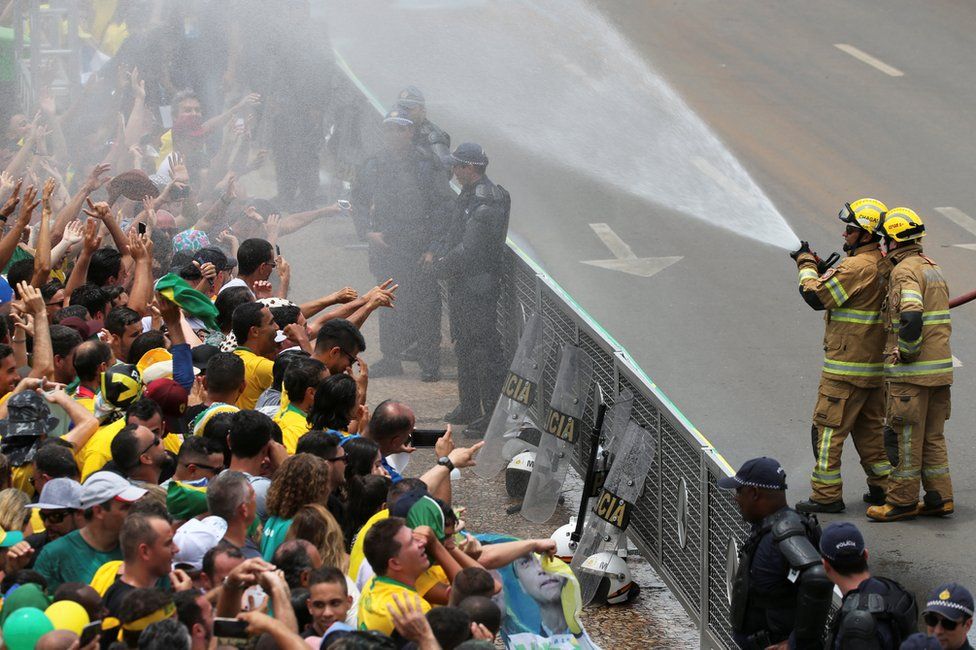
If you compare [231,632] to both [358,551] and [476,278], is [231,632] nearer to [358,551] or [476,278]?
[358,551]

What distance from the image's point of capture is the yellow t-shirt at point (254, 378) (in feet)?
23.0

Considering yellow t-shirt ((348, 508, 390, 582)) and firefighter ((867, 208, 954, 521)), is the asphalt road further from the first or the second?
yellow t-shirt ((348, 508, 390, 582))

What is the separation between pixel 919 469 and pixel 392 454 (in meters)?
3.15

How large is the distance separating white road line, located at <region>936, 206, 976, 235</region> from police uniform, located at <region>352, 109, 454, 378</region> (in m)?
5.53

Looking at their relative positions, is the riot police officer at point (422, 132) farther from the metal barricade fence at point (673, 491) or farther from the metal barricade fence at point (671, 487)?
the metal barricade fence at point (673, 491)

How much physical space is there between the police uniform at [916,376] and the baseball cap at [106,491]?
14.5 ft

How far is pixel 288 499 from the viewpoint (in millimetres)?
5273

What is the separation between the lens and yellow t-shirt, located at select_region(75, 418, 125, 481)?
5832 mm

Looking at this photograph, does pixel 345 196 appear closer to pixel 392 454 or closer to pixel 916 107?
pixel 392 454

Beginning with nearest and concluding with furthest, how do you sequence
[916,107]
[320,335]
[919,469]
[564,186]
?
[320,335], [919,469], [564,186], [916,107]

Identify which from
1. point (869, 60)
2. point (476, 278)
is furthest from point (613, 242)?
point (869, 60)

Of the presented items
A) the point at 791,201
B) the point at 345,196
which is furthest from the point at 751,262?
the point at 345,196

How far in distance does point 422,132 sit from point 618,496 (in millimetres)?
3952

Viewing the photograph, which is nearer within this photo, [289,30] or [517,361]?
[517,361]
